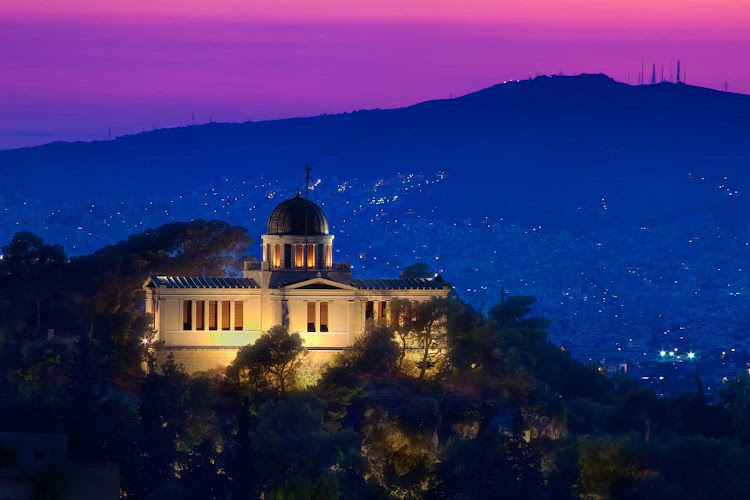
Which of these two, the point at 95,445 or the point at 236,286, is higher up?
the point at 236,286

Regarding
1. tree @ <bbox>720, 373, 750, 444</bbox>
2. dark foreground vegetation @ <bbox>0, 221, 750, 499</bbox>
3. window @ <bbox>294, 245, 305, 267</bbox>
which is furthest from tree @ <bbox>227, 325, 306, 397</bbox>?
tree @ <bbox>720, 373, 750, 444</bbox>

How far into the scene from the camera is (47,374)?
381ft

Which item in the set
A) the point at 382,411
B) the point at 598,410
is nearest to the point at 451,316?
the point at 382,411

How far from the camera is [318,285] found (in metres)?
117

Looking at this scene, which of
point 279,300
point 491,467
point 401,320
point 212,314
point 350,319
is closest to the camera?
point 491,467

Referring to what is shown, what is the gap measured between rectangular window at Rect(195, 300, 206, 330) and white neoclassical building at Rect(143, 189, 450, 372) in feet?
0.18

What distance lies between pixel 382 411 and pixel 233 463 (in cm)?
972

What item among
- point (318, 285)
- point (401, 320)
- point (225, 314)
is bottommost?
point (401, 320)

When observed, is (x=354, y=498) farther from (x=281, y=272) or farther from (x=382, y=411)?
(x=281, y=272)

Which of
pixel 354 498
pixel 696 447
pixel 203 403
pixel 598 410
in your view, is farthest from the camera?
pixel 598 410

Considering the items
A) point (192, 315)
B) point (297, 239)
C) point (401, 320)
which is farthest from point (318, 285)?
point (192, 315)

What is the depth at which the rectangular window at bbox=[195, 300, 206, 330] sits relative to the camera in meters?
116

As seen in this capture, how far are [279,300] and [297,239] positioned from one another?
3799 mm

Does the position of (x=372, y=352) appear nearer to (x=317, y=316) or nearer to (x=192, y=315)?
(x=317, y=316)
